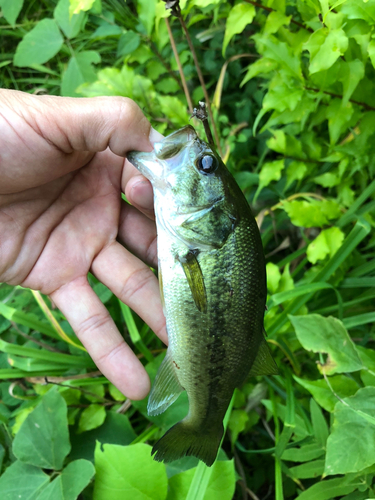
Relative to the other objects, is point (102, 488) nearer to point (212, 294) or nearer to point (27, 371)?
point (27, 371)

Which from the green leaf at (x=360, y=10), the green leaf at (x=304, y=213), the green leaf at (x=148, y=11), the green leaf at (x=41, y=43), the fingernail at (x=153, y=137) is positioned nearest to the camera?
the green leaf at (x=360, y=10)

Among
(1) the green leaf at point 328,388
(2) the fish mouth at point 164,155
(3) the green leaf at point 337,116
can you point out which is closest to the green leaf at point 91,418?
(1) the green leaf at point 328,388

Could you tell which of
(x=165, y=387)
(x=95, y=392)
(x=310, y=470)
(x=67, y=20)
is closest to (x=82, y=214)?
(x=165, y=387)

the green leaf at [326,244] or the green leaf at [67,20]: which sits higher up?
the green leaf at [67,20]

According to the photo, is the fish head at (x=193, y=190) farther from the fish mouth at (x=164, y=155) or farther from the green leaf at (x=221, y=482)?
the green leaf at (x=221, y=482)

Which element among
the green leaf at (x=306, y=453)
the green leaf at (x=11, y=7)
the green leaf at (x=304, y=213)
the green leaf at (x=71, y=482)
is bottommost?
the green leaf at (x=306, y=453)

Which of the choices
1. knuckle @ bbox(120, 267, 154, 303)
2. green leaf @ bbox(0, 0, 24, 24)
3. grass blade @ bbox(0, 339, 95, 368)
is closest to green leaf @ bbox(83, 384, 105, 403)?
grass blade @ bbox(0, 339, 95, 368)

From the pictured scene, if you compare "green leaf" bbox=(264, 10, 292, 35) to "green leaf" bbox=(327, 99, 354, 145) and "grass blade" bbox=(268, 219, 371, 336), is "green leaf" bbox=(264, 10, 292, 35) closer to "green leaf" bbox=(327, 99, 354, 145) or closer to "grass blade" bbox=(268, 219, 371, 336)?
"green leaf" bbox=(327, 99, 354, 145)
